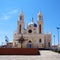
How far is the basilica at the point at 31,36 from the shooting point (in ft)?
265

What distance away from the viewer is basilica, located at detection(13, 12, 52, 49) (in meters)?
80.9

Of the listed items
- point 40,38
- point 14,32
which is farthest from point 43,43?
point 14,32

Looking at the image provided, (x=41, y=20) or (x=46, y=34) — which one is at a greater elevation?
(x=41, y=20)

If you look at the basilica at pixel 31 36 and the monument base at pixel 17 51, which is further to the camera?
the basilica at pixel 31 36

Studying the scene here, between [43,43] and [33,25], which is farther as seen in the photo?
[33,25]

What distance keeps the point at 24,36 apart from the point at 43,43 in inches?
355

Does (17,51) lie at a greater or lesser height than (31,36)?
lesser

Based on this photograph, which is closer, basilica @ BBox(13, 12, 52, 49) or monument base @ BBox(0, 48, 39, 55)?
monument base @ BBox(0, 48, 39, 55)

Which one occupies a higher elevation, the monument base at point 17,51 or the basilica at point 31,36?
the basilica at point 31,36

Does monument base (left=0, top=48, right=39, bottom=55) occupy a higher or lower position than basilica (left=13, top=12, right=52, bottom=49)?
lower

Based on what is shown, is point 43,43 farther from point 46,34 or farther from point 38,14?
point 38,14

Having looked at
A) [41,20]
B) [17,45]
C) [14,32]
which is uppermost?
[41,20]

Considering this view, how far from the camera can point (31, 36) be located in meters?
82.2

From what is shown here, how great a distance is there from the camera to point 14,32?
280ft
